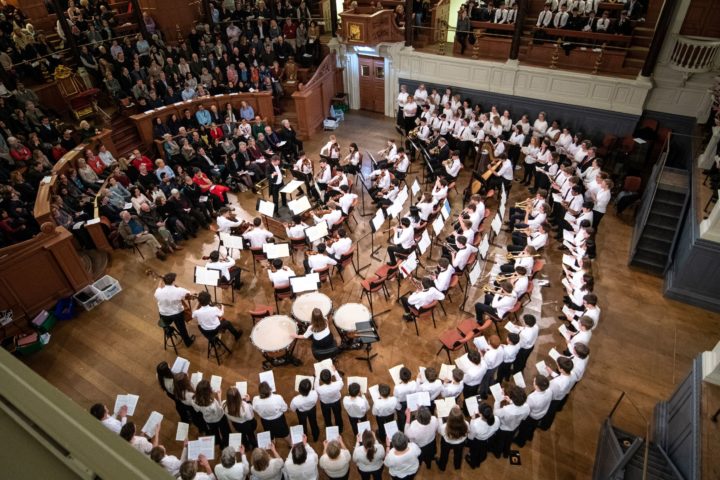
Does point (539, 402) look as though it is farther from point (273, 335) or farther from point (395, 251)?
point (395, 251)

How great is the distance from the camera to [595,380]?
7543 millimetres

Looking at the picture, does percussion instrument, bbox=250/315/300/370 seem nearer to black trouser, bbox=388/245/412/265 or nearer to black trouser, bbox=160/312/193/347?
black trouser, bbox=160/312/193/347

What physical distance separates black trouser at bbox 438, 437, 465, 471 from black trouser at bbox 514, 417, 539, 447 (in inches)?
38.5

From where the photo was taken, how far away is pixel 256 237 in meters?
9.14

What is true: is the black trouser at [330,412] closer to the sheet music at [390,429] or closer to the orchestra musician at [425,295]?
the sheet music at [390,429]

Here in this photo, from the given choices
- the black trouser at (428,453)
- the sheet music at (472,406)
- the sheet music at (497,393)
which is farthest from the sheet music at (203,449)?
the sheet music at (497,393)

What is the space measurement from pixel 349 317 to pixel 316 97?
10.2 m

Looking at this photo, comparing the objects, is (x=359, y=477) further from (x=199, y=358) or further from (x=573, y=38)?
(x=573, y=38)

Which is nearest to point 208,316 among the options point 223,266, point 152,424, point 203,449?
point 223,266

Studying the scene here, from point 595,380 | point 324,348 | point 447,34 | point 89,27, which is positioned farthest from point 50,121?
point 595,380

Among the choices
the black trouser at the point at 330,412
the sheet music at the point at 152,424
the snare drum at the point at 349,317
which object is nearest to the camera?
the sheet music at the point at 152,424

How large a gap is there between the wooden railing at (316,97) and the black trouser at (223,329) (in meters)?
8.74

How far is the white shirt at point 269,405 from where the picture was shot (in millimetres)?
5840

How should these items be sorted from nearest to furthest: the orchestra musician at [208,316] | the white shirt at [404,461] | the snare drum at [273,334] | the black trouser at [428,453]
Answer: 1. the white shirt at [404,461]
2. the black trouser at [428,453]
3. the snare drum at [273,334]
4. the orchestra musician at [208,316]
